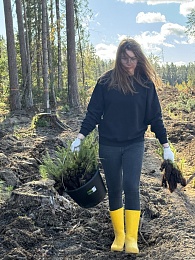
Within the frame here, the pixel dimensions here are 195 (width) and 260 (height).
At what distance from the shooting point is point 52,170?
12.0 ft

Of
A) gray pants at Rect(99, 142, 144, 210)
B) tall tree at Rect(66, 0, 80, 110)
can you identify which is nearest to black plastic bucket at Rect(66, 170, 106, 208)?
gray pants at Rect(99, 142, 144, 210)

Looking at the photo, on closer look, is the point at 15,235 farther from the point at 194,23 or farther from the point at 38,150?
the point at 194,23

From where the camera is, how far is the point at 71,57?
594 inches

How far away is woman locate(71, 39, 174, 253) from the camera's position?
3219mm

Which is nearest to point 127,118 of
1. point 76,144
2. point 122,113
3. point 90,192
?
point 122,113

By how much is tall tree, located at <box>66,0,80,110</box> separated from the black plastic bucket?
12.0 m

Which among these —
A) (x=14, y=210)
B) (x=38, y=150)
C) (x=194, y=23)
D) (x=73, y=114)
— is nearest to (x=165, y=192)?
(x=14, y=210)

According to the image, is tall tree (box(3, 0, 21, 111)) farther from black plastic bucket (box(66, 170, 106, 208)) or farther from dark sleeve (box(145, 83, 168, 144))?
dark sleeve (box(145, 83, 168, 144))

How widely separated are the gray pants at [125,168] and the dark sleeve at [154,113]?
205 mm

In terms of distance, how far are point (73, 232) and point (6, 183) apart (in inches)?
62.8

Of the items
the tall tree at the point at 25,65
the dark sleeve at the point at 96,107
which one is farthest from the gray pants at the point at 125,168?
the tall tree at the point at 25,65

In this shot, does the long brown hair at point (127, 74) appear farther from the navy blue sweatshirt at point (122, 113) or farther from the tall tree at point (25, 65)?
the tall tree at point (25, 65)

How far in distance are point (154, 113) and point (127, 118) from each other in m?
0.26

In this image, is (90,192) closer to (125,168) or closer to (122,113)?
(125,168)
